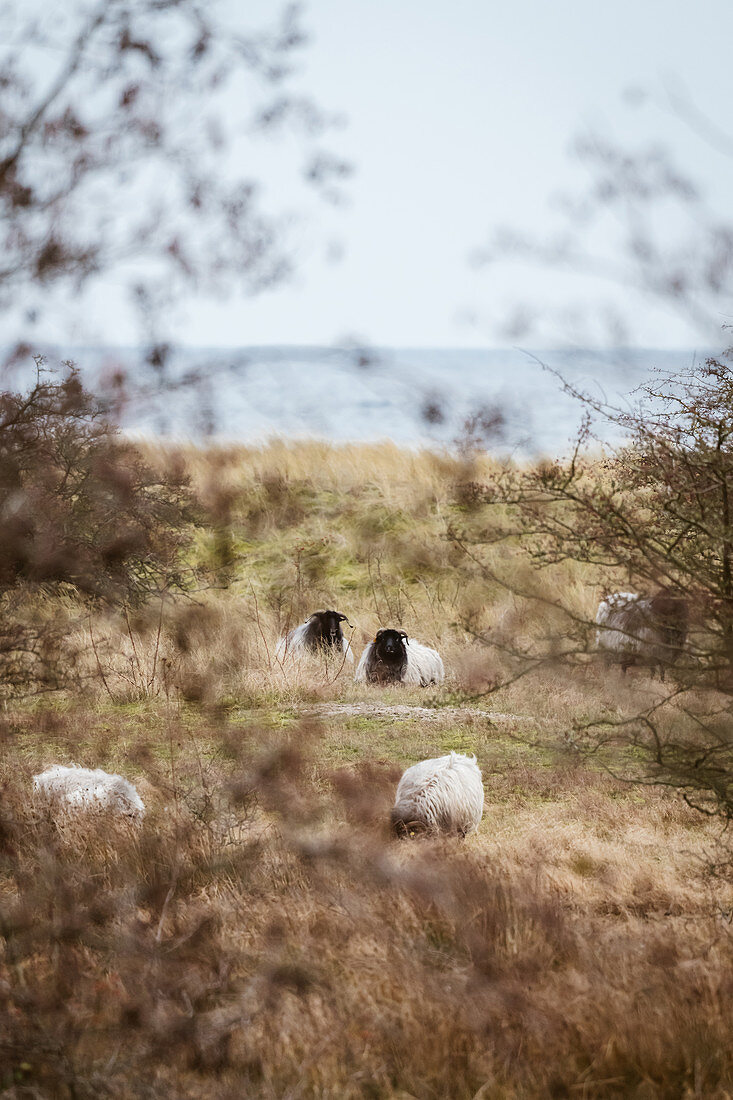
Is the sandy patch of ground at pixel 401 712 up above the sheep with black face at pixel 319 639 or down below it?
below

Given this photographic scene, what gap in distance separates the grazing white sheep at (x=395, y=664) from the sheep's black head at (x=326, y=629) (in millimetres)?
676

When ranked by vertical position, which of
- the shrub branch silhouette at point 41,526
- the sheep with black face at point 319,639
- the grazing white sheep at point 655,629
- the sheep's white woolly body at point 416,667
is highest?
the shrub branch silhouette at point 41,526

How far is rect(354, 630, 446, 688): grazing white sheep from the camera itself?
31.1ft

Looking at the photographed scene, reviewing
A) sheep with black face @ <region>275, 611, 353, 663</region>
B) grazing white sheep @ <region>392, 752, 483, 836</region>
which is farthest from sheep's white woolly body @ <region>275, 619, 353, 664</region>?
grazing white sheep @ <region>392, 752, 483, 836</region>

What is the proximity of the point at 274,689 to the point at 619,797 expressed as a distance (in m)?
3.92

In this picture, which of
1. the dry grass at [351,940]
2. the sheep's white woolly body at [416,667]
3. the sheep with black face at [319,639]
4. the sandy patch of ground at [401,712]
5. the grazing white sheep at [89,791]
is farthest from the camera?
the sheep with black face at [319,639]

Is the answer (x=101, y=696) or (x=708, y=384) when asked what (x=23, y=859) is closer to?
(x=708, y=384)

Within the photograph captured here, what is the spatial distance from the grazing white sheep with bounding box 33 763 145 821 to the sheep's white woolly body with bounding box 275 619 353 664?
174 inches

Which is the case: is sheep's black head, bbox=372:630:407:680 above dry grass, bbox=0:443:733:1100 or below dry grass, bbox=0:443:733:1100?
above

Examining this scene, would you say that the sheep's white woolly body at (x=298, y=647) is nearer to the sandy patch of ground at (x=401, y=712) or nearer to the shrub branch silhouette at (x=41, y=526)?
the sandy patch of ground at (x=401, y=712)

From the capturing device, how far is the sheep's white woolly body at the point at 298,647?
10.2 meters

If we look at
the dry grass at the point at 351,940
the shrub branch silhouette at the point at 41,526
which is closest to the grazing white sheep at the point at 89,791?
the dry grass at the point at 351,940

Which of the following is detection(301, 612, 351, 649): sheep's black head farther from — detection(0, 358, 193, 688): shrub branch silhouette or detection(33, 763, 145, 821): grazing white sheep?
detection(0, 358, 193, 688): shrub branch silhouette

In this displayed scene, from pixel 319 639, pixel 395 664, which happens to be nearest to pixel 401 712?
pixel 395 664
